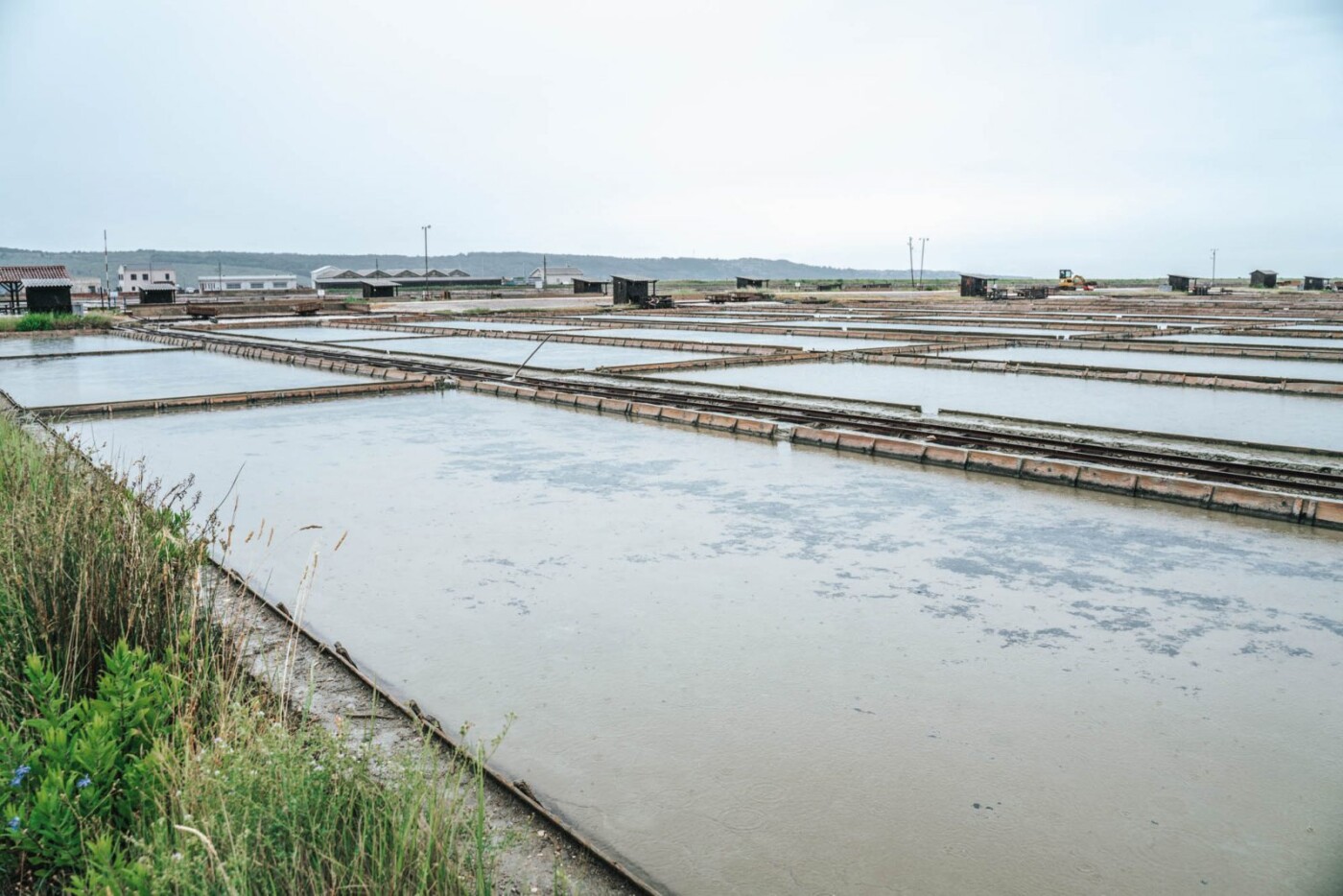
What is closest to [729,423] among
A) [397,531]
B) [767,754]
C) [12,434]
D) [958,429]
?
[958,429]

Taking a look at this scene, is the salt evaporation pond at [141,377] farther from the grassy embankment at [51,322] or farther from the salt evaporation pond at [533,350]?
the grassy embankment at [51,322]

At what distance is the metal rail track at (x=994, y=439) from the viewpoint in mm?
7027

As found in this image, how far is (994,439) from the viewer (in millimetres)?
8438

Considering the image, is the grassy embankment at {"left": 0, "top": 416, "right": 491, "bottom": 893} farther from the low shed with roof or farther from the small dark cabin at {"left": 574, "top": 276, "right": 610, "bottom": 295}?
the small dark cabin at {"left": 574, "top": 276, "right": 610, "bottom": 295}

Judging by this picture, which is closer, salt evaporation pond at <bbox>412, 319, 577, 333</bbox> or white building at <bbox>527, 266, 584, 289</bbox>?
salt evaporation pond at <bbox>412, 319, 577, 333</bbox>

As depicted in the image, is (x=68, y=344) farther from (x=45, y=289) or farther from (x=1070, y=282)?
(x=1070, y=282)

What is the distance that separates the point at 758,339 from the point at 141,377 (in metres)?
11.1

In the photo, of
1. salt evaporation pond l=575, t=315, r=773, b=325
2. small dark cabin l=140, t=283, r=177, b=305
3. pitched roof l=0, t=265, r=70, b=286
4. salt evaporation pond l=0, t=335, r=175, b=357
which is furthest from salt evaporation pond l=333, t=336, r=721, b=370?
small dark cabin l=140, t=283, r=177, b=305

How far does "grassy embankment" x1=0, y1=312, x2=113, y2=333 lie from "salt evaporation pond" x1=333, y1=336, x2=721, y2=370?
11351mm

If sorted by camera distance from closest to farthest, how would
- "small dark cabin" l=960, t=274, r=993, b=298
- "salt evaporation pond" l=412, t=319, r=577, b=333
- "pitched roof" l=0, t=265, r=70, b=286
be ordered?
1. "salt evaporation pond" l=412, t=319, r=577, b=333
2. "pitched roof" l=0, t=265, r=70, b=286
3. "small dark cabin" l=960, t=274, r=993, b=298

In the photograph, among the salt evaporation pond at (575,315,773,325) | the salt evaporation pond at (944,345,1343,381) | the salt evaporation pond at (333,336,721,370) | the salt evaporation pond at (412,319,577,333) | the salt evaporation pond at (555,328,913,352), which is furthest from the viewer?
the salt evaporation pond at (575,315,773,325)

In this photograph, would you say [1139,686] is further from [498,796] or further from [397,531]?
[397,531]

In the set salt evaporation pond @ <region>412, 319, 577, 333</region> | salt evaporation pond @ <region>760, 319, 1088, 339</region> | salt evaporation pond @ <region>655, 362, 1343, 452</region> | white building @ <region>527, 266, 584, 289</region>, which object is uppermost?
white building @ <region>527, 266, 584, 289</region>

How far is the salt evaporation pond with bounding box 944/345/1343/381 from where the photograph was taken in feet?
45.3
